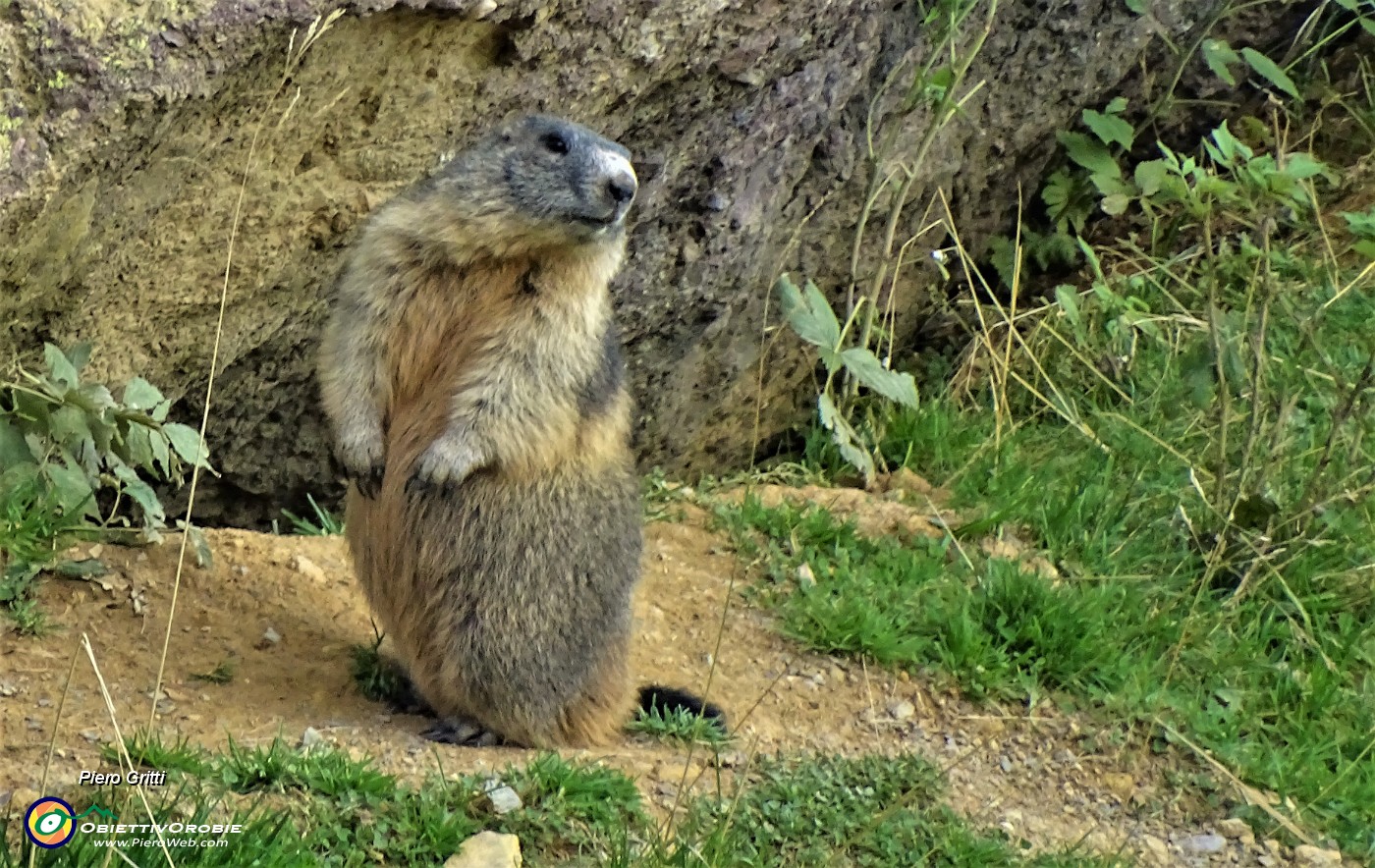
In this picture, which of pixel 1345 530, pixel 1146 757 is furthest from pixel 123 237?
pixel 1345 530

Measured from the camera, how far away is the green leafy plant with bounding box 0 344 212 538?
368cm

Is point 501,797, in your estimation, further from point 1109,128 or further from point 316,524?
point 1109,128

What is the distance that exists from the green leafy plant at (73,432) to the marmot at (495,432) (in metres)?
0.47

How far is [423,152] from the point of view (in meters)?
4.55

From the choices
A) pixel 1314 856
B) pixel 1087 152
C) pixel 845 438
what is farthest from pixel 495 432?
pixel 1087 152

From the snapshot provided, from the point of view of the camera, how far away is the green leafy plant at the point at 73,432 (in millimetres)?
3676

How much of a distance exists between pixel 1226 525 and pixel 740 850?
7.94ft

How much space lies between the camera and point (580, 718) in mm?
3865

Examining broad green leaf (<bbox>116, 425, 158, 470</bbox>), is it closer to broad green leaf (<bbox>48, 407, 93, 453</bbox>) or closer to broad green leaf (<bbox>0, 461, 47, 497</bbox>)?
broad green leaf (<bbox>48, 407, 93, 453</bbox>)

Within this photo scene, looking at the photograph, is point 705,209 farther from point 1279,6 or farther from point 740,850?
point 1279,6

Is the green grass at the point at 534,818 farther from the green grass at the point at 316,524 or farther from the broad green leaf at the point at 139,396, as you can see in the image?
the green grass at the point at 316,524

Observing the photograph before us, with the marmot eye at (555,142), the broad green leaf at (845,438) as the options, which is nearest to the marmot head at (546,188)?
the marmot eye at (555,142)

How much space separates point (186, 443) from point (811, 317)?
202cm

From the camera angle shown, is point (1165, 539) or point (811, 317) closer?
point (811, 317)
